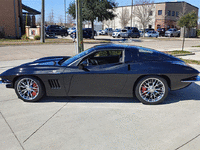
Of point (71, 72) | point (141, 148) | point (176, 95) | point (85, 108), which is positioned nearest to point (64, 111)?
point (85, 108)

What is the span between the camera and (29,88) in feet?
16.0

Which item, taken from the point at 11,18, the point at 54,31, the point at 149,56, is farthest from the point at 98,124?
the point at 54,31

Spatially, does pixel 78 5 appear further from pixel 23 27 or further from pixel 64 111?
pixel 23 27

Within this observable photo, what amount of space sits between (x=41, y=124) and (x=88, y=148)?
121cm

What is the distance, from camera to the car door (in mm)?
4711

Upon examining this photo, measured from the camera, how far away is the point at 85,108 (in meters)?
4.64

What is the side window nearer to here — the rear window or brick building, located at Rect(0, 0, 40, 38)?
the rear window

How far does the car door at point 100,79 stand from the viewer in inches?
185

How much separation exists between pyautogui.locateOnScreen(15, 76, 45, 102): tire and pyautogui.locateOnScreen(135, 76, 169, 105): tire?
2273mm

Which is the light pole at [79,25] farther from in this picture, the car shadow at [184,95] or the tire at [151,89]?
the tire at [151,89]

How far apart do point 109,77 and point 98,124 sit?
1233mm

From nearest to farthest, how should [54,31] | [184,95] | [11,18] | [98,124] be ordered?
[98,124]
[184,95]
[11,18]
[54,31]

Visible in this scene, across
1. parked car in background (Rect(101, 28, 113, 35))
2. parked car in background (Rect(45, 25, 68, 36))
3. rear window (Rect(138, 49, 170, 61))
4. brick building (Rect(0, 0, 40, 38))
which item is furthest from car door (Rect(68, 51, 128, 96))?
parked car in background (Rect(101, 28, 113, 35))

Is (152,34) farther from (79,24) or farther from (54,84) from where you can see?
(54,84)
